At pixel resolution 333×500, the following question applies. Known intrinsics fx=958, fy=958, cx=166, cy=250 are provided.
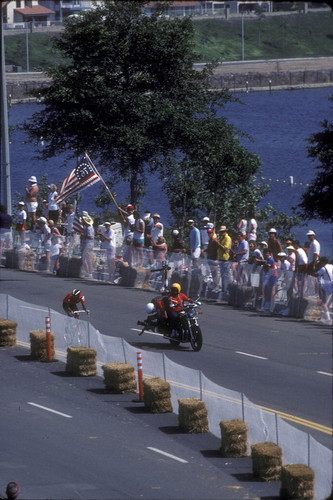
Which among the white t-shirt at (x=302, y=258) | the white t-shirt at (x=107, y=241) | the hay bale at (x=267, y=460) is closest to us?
the hay bale at (x=267, y=460)

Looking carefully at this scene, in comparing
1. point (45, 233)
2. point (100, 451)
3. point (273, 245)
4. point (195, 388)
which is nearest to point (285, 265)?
point (273, 245)

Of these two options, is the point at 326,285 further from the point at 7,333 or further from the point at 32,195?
the point at 32,195

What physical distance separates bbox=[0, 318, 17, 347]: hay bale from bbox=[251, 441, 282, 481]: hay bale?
37.7 feet

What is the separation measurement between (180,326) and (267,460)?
28.3 ft

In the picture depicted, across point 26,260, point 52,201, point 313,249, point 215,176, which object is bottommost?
point 26,260

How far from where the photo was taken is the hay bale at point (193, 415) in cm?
1798

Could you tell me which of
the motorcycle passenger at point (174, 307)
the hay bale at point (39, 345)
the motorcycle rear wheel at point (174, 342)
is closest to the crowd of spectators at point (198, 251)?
the motorcycle passenger at point (174, 307)

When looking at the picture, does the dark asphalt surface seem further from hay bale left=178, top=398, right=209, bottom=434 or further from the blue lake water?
the blue lake water

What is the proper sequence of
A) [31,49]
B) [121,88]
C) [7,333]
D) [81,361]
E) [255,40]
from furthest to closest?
[255,40], [31,49], [121,88], [7,333], [81,361]

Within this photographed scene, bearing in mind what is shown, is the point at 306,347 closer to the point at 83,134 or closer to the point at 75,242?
the point at 75,242

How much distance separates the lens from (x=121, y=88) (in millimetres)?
41562

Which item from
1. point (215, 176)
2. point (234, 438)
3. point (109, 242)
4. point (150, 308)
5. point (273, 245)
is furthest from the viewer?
point (215, 176)

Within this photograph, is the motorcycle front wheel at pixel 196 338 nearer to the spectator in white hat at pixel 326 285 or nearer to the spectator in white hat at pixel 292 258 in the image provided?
the spectator in white hat at pixel 326 285

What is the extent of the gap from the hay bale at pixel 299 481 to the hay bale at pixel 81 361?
29.9ft
